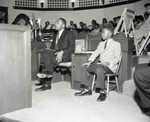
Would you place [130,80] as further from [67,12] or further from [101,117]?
[67,12]

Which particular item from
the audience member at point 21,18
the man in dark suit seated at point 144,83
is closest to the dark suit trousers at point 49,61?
the man in dark suit seated at point 144,83

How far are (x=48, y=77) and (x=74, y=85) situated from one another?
0.47m

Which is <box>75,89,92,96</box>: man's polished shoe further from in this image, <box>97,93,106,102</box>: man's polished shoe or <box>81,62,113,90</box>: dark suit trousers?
<box>97,93,106,102</box>: man's polished shoe

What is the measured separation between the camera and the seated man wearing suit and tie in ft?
9.75

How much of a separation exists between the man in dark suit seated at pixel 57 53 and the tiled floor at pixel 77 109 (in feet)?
Answer: 1.31

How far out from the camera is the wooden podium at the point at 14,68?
213cm

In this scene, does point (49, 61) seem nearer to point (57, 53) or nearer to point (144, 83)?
point (57, 53)

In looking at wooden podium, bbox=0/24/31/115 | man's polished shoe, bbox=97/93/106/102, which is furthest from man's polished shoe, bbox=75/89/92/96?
wooden podium, bbox=0/24/31/115

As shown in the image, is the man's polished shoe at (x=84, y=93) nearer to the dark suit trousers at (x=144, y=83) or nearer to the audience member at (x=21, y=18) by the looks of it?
the dark suit trousers at (x=144, y=83)

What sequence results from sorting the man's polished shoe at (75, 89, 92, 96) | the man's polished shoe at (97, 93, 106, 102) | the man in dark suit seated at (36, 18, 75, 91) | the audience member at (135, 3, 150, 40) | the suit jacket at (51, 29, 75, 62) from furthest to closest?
the audience member at (135, 3, 150, 40), the suit jacket at (51, 29, 75, 62), the man in dark suit seated at (36, 18, 75, 91), the man's polished shoe at (75, 89, 92, 96), the man's polished shoe at (97, 93, 106, 102)

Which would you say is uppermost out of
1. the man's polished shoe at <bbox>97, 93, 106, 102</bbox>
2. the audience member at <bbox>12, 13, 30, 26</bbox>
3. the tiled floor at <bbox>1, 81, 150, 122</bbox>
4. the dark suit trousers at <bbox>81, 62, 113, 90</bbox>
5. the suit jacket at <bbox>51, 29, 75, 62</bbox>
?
the audience member at <bbox>12, 13, 30, 26</bbox>

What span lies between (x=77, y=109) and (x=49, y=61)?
4.40 ft

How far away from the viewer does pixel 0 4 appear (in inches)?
385

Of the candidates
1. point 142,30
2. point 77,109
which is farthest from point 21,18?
point 77,109
